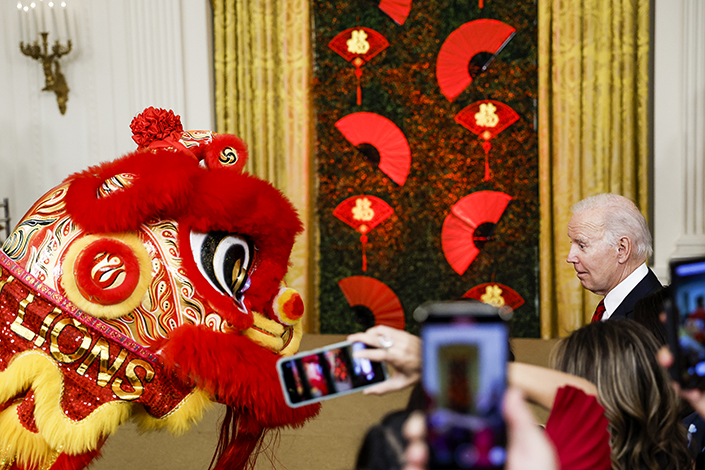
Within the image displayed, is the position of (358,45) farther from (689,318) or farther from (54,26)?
(689,318)

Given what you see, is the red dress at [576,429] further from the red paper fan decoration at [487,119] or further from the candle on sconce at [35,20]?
the candle on sconce at [35,20]

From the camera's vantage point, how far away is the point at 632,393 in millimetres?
838

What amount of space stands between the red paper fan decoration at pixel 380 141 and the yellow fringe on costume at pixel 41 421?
2.59 metres

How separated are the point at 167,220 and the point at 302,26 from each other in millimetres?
2513

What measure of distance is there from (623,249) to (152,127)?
1.28m

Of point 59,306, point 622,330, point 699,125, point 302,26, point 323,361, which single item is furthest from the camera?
point 302,26

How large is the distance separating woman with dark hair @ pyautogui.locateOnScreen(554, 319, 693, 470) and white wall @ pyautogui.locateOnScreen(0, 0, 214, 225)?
3.05 m

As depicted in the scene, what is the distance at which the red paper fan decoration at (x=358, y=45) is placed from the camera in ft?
11.4

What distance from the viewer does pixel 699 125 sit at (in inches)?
126

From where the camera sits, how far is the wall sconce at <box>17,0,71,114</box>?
3.44 metres

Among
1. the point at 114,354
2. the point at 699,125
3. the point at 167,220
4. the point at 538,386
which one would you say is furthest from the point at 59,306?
the point at 699,125

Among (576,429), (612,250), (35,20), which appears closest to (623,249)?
(612,250)

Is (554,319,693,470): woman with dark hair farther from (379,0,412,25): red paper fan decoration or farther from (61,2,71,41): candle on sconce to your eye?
(61,2,71,41): candle on sconce

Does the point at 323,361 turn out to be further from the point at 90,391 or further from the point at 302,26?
the point at 302,26
